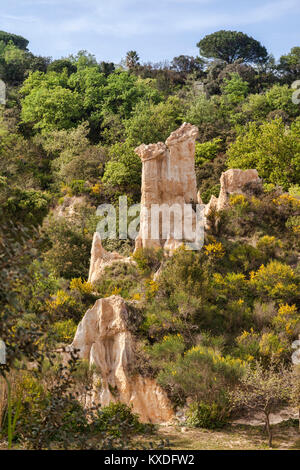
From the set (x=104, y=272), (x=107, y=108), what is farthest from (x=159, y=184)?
(x=107, y=108)

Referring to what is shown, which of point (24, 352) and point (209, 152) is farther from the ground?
point (209, 152)

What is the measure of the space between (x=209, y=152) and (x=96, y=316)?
67.0 feet

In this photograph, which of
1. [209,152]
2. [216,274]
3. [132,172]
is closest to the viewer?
[216,274]

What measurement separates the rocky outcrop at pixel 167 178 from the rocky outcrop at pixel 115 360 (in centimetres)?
494

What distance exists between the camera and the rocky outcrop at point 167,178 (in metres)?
19.7

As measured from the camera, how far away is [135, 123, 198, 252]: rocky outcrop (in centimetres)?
1973

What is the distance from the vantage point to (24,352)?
541 cm

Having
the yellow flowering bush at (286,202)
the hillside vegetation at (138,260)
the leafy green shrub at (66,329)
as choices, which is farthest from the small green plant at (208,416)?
the yellow flowering bush at (286,202)

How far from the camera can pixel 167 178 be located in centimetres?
2020

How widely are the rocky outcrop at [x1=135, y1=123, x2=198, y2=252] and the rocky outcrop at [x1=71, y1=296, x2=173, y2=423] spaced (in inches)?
195

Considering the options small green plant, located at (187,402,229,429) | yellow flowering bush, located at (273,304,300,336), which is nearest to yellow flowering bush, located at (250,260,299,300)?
yellow flowering bush, located at (273,304,300,336)

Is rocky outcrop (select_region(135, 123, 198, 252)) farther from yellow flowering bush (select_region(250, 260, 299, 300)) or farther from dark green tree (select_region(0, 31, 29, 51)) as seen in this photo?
dark green tree (select_region(0, 31, 29, 51))

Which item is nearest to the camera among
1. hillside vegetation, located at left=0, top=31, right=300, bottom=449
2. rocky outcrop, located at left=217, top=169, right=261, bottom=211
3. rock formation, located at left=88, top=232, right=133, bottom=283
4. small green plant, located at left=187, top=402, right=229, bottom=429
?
hillside vegetation, located at left=0, top=31, right=300, bottom=449

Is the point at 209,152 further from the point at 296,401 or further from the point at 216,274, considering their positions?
the point at 296,401
